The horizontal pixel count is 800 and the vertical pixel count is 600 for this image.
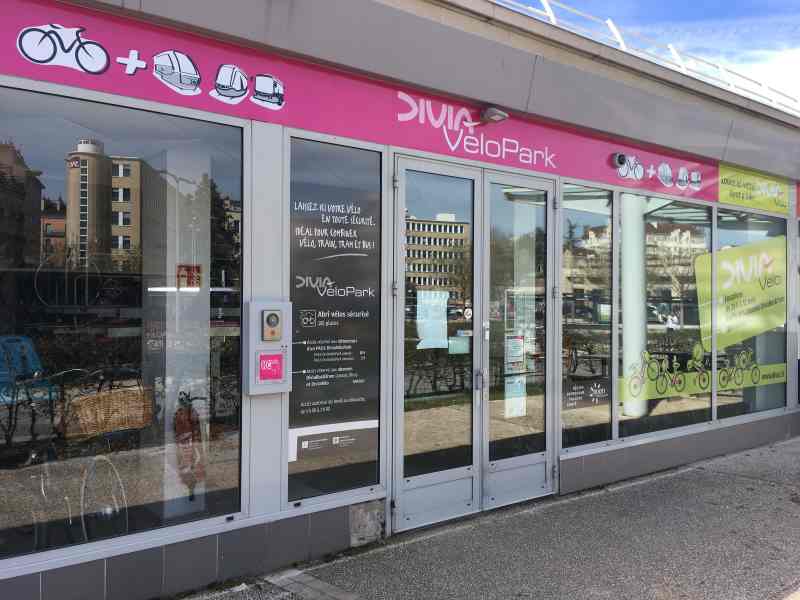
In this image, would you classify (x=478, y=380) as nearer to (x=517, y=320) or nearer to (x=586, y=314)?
(x=517, y=320)

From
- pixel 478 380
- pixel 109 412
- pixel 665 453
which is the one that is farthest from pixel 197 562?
pixel 665 453

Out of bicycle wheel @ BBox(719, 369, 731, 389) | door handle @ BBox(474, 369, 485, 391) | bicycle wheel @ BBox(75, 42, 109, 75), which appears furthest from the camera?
bicycle wheel @ BBox(719, 369, 731, 389)

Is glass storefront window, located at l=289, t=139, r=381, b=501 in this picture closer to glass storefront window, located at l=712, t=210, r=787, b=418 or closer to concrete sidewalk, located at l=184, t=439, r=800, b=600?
concrete sidewalk, located at l=184, t=439, r=800, b=600

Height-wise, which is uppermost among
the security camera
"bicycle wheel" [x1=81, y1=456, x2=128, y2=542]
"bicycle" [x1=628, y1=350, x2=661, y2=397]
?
the security camera

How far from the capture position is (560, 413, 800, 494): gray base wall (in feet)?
19.6

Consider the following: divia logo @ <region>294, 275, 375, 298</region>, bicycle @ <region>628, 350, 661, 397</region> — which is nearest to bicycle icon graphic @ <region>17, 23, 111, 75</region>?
divia logo @ <region>294, 275, 375, 298</region>

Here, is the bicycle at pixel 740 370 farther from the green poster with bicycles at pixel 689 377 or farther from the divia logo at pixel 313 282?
the divia logo at pixel 313 282

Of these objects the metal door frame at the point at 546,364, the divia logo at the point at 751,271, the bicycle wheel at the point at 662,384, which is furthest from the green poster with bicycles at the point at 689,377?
the metal door frame at the point at 546,364

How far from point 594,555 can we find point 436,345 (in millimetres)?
1780

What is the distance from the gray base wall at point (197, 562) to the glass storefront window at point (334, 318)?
8.9 inches

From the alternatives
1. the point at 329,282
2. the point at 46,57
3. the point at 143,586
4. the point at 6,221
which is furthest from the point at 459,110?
the point at 143,586

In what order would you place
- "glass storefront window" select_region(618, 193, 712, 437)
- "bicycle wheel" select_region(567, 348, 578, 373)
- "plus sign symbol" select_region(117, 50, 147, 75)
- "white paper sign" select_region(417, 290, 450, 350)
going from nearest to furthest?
"plus sign symbol" select_region(117, 50, 147, 75) < "white paper sign" select_region(417, 290, 450, 350) < "bicycle wheel" select_region(567, 348, 578, 373) < "glass storefront window" select_region(618, 193, 712, 437)

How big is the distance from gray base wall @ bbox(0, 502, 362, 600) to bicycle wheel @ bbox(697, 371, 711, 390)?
14.2 feet

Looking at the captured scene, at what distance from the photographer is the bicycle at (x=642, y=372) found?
6.65 meters
